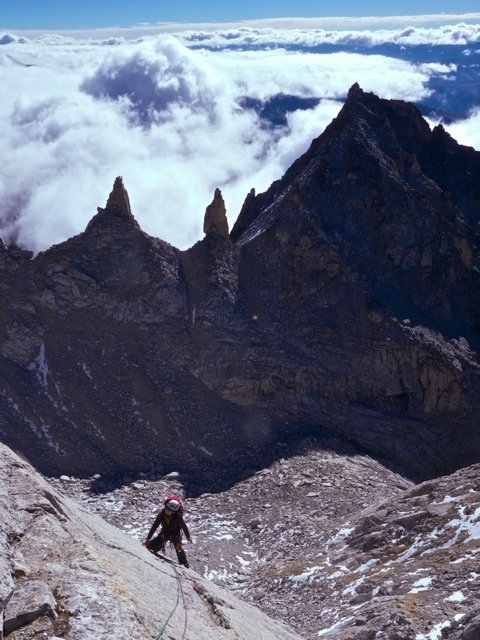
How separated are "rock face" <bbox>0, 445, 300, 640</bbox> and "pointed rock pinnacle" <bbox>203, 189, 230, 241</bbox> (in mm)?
28548

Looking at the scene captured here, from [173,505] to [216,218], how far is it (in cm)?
2760

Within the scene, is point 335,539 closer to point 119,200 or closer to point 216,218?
point 216,218

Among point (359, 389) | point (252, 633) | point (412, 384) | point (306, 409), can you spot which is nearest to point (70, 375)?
point (306, 409)

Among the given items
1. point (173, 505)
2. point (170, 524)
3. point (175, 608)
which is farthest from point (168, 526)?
point (175, 608)

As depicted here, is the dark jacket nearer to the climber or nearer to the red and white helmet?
the climber

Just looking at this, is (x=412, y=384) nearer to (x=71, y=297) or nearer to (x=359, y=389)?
(x=359, y=389)

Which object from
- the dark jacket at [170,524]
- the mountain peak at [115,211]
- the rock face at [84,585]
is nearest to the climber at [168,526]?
the dark jacket at [170,524]

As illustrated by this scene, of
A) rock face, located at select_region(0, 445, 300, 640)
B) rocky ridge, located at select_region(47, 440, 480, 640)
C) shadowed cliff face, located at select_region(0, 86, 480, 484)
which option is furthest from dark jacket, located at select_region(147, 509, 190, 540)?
shadowed cliff face, located at select_region(0, 86, 480, 484)

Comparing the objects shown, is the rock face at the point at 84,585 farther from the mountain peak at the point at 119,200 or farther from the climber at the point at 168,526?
the mountain peak at the point at 119,200

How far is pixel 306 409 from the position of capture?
125 ft

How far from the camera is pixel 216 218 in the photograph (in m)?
41.5

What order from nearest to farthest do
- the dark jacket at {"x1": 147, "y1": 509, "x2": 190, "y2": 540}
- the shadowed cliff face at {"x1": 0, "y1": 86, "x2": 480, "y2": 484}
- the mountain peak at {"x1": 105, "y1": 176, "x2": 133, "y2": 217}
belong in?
1. the dark jacket at {"x1": 147, "y1": 509, "x2": 190, "y2": 540}
2. the shadowed cliff face at {"x1": 0, "y1": 86, "x2": 480, "y2": 484}
3. the mountain peak at {"x1": 105, "y1": 176, "x2": 133, "y2": 217}

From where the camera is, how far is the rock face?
30.1 feet

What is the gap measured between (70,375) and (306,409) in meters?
12.5
